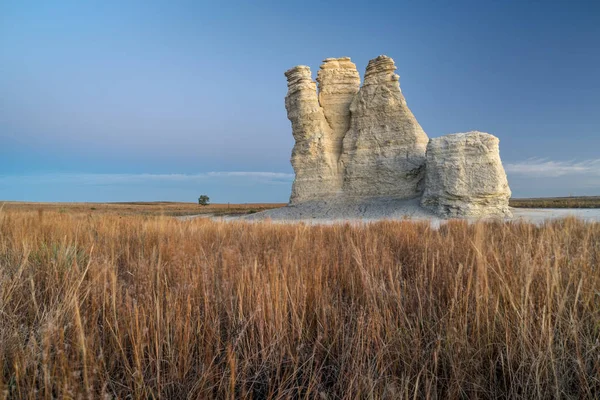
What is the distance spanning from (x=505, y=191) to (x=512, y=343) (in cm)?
1755

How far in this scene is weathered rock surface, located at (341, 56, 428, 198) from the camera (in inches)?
808

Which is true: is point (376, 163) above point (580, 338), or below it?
above

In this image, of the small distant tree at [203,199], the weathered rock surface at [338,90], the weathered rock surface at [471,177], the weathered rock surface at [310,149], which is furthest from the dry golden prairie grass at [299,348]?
the small distant tree at [203,199]

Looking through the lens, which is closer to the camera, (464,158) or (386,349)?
(386,349)

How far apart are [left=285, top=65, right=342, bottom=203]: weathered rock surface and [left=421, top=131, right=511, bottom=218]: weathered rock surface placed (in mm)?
7196

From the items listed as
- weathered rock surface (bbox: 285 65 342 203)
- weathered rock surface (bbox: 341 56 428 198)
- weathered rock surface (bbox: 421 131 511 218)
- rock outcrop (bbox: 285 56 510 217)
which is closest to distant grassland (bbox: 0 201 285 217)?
weathered rock surface (bbox: 285 65 342 203)

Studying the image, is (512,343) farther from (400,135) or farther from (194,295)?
(400,135)

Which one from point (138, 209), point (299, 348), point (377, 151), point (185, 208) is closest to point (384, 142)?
point (377, 151)

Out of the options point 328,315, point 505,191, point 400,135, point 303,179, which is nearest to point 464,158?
point 505,191

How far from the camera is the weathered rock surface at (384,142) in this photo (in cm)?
2052

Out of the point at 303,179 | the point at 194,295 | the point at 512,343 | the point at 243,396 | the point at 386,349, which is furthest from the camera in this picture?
the point at 303,179

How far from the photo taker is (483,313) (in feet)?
6.73

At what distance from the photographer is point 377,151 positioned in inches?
840

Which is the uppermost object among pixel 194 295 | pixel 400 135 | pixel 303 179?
pixel 400 135
